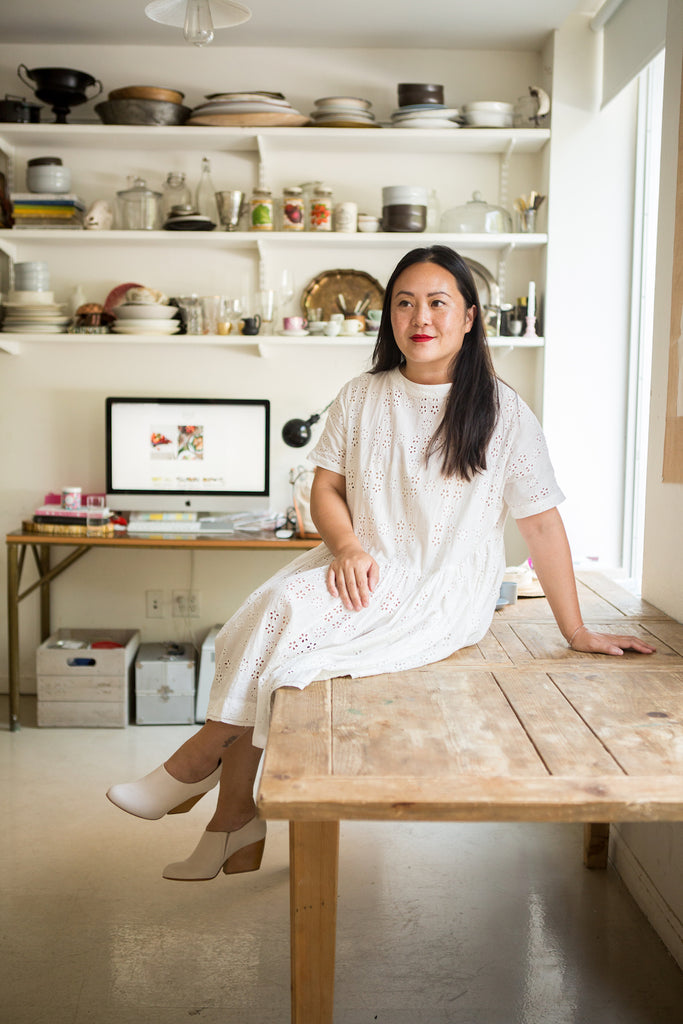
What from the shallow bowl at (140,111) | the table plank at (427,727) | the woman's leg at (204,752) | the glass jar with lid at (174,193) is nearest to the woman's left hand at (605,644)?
the table plank at (427,727)

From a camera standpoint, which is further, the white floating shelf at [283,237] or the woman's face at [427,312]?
the white floating shelf at [283,237]

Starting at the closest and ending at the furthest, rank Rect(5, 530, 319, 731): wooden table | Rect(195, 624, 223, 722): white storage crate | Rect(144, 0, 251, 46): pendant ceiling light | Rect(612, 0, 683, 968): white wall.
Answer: Rect(612, 0, 683, 968): white wall
Rect(144, 0, 251, 46): pendant ceiling light
Rect(5, 530, 319, 731): wooden table
Rect(195, 624, 223, 722): white storage crate

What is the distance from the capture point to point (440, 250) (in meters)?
1.93

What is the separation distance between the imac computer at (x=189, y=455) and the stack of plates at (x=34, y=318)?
370 millimetres

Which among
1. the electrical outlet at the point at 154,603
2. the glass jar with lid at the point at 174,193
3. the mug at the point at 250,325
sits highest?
the glass jar with lid at the point at 174,193

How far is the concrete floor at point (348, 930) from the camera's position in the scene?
5.85 feet

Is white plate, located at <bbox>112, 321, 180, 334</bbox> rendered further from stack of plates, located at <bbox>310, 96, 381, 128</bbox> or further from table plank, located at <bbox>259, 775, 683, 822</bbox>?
table plank, located at <bbox>259, 775, 683, 822</bbox>

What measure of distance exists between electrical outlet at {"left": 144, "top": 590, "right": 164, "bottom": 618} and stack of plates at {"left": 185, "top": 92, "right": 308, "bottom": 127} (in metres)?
1.81

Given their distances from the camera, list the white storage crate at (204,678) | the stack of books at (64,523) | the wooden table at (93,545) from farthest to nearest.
→ the white storage crate at (204,678) < the stack of books at (64,523) < the wooden table at (93,545)

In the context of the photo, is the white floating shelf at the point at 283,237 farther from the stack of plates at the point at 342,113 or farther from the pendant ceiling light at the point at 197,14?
the pendant ceiling light at the point at 197,14

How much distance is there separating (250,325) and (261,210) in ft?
1.38

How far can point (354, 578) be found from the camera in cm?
180

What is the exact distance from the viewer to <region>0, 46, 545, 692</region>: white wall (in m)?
3.52

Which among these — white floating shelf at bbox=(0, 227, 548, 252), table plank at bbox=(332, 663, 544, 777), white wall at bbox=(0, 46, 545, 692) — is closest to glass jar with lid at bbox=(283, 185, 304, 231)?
white floating shelf at bbox=(0, 227, 548, 252)
